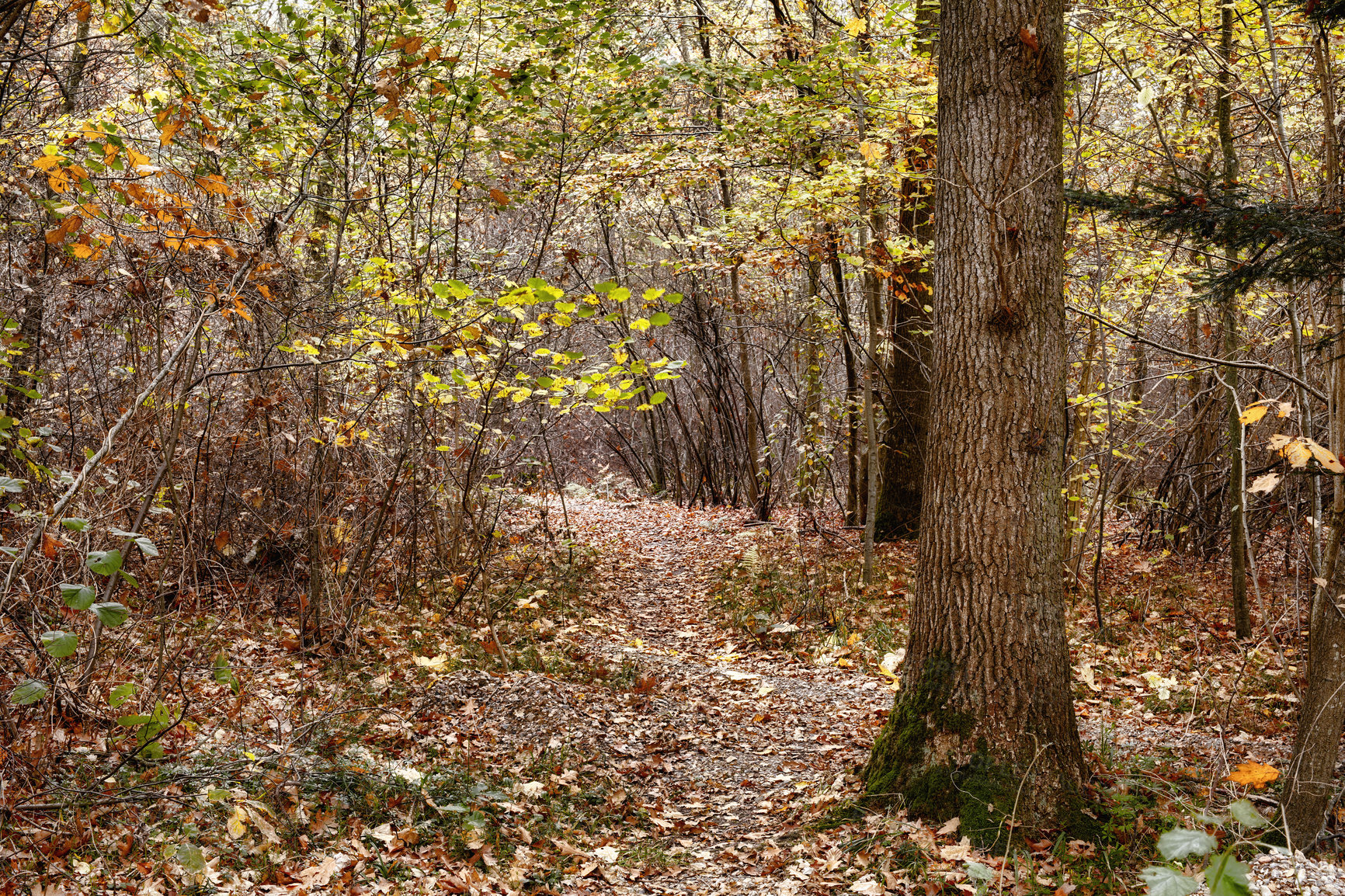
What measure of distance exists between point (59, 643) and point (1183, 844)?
318cm

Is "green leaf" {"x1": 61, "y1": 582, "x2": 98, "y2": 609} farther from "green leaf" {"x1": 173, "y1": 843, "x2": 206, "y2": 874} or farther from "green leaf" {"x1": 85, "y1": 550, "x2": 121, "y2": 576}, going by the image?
"green leaf" {"x1": 173, "y1": 843, "x2": 206, "y2": 874}

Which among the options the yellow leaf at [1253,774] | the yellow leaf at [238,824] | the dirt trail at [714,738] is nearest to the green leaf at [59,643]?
the yellow leaf at [238,824]

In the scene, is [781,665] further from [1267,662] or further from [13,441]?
[13,441]

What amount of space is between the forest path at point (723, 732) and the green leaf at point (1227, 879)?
269 cm

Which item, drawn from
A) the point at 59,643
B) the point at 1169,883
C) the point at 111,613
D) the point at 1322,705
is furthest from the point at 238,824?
the point at 1322,705

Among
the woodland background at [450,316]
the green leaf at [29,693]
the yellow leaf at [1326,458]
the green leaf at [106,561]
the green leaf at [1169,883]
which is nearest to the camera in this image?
the green leaf at [1169,883]

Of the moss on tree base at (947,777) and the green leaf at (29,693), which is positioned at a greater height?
the green leaf at (29,693)

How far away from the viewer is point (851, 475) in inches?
481

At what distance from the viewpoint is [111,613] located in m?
2.70

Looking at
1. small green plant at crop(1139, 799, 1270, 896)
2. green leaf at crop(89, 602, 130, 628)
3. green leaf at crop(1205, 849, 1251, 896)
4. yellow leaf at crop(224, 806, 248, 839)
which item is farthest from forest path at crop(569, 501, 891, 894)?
green leaf at crop(1205, 849, 1251, 896)

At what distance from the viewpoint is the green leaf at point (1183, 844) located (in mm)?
1630

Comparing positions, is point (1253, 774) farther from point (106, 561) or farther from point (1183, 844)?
point (106, 561)

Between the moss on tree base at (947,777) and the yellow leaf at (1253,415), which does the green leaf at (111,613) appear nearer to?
the moss on tree base at (947,777)

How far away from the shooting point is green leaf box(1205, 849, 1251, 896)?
60.3 inches
